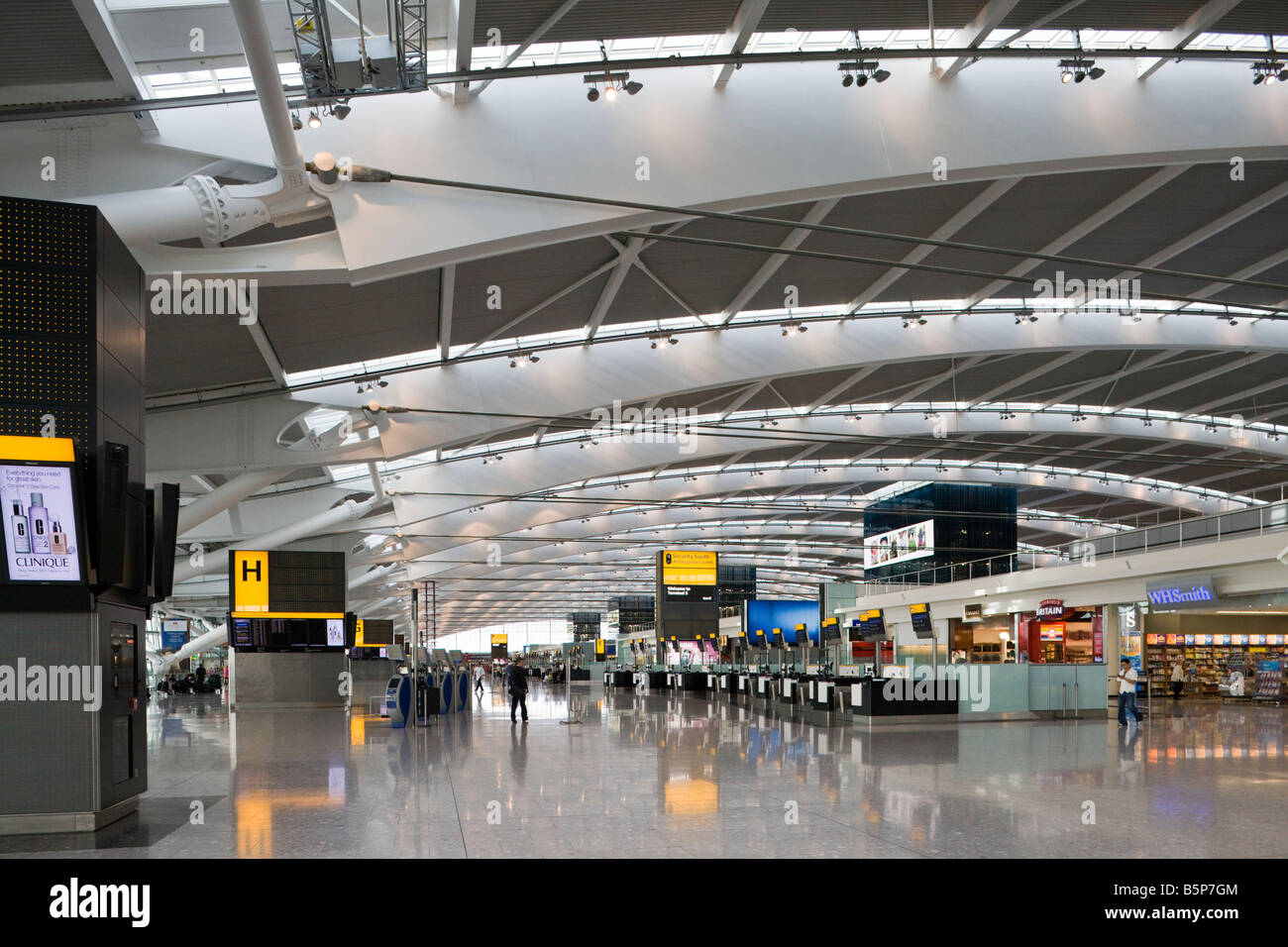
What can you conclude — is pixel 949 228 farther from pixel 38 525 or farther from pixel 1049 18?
pixel 38 525

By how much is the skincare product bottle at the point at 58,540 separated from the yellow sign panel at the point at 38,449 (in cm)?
58

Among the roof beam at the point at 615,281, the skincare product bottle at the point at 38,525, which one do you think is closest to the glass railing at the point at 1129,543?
the roof beam at the point at 615,281

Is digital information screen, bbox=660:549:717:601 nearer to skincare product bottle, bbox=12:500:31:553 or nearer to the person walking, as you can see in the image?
the person walking

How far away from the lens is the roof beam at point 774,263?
53.4ft

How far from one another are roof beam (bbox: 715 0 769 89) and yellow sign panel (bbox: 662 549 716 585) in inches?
1299

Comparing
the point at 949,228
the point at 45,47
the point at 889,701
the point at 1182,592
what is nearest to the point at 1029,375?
the point at 1182,592

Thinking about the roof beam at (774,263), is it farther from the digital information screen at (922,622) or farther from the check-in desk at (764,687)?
the check-in desk at (764,687)

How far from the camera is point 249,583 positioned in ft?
108

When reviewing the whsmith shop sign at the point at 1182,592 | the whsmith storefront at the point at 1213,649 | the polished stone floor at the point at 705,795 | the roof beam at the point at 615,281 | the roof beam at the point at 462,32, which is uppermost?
the roof beam at the point at 462,32

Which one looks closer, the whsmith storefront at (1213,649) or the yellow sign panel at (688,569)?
the whsmith storefront at (1213,649)

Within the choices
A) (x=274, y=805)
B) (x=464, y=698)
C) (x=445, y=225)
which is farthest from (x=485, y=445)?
(x=274, y=805)

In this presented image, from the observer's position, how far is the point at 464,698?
33.0 m

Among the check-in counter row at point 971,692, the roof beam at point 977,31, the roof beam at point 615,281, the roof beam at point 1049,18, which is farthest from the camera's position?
the check-in counter row at point 971,692

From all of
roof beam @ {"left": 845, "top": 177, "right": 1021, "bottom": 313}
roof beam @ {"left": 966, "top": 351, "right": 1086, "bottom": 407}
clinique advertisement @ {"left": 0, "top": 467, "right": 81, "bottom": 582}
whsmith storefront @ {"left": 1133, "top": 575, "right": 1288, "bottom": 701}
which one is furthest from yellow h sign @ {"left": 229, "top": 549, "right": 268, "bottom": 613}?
whsmith storefront @ {"left": 1133, "top": 575, "right": 1288, "bottom": 701}
